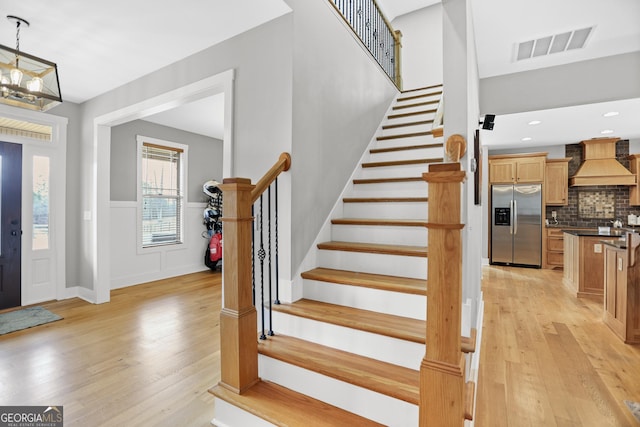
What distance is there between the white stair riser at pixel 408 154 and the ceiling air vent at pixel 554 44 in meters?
1.53

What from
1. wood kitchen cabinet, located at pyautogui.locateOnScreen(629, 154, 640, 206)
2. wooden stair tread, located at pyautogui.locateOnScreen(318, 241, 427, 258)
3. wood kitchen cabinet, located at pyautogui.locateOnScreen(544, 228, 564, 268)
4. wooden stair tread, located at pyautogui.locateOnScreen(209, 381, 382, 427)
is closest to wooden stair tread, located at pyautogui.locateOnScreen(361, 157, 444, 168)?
wooden stair tread, located at pyautogui.locateOnScreen(318, 241, 427, 258)

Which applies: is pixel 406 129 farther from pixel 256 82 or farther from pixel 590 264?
pixel 590 264

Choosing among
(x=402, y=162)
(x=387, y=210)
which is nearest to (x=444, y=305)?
(x=387, y=210)

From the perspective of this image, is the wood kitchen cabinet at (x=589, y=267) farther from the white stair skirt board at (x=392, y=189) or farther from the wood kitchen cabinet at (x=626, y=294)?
the white stair skirt board at (x=392, y=189)

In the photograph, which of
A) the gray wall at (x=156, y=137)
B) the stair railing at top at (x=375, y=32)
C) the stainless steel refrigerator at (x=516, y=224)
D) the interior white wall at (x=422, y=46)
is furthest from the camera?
the stainless steel refrigerator at (x=516, y=224)

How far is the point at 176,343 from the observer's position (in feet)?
9.42

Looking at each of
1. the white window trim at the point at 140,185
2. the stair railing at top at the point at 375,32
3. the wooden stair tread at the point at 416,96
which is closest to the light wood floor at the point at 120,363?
the white window trim at the point at 140,185

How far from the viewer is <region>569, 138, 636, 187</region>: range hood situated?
6094 millimetres

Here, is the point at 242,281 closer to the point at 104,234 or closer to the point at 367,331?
the point at 367,331

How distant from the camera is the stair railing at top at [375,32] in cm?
341

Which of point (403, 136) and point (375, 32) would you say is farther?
point (375, 32)

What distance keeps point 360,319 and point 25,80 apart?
276 cm

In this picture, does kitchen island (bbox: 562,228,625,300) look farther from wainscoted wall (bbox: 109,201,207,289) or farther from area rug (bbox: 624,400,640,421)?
wainscoted wall (bbox: 109,201,207,289)

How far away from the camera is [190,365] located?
248 centimetres
